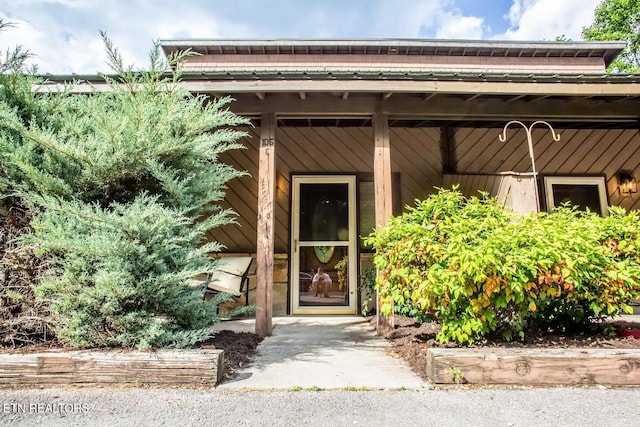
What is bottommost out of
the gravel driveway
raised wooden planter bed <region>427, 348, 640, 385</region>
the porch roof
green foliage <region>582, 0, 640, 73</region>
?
the gravel driveway

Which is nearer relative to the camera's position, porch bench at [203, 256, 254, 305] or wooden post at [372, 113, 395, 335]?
wooden post at [372, 113, 395, 335]

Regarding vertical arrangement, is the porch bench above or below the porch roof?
below

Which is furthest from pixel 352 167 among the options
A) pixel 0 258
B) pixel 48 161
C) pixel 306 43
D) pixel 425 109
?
pixel 0 258

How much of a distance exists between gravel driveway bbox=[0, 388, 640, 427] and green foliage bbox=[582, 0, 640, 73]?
23.3 m

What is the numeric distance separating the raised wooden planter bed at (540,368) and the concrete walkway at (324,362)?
8.6 inches

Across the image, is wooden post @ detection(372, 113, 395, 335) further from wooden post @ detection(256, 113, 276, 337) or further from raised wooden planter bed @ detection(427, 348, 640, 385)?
raised wooden planter bed @ detection(427, 348, 640, 385)

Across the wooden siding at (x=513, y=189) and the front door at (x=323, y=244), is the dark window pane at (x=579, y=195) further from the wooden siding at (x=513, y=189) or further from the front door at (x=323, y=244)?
the front door at (x=323, y=244)

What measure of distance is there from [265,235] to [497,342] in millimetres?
2183

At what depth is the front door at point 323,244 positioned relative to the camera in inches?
200

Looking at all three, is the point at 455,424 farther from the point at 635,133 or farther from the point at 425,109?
the point at 635,133

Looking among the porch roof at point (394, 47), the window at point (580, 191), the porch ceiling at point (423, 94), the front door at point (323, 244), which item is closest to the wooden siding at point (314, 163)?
the front door at point (323, 244)

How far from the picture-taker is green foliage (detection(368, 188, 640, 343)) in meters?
2.37

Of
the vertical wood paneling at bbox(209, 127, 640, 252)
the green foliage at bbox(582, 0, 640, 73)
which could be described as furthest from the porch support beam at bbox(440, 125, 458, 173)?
the green foliage at bbox(582, 0, 640, 73)

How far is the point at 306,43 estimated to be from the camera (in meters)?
7.14
